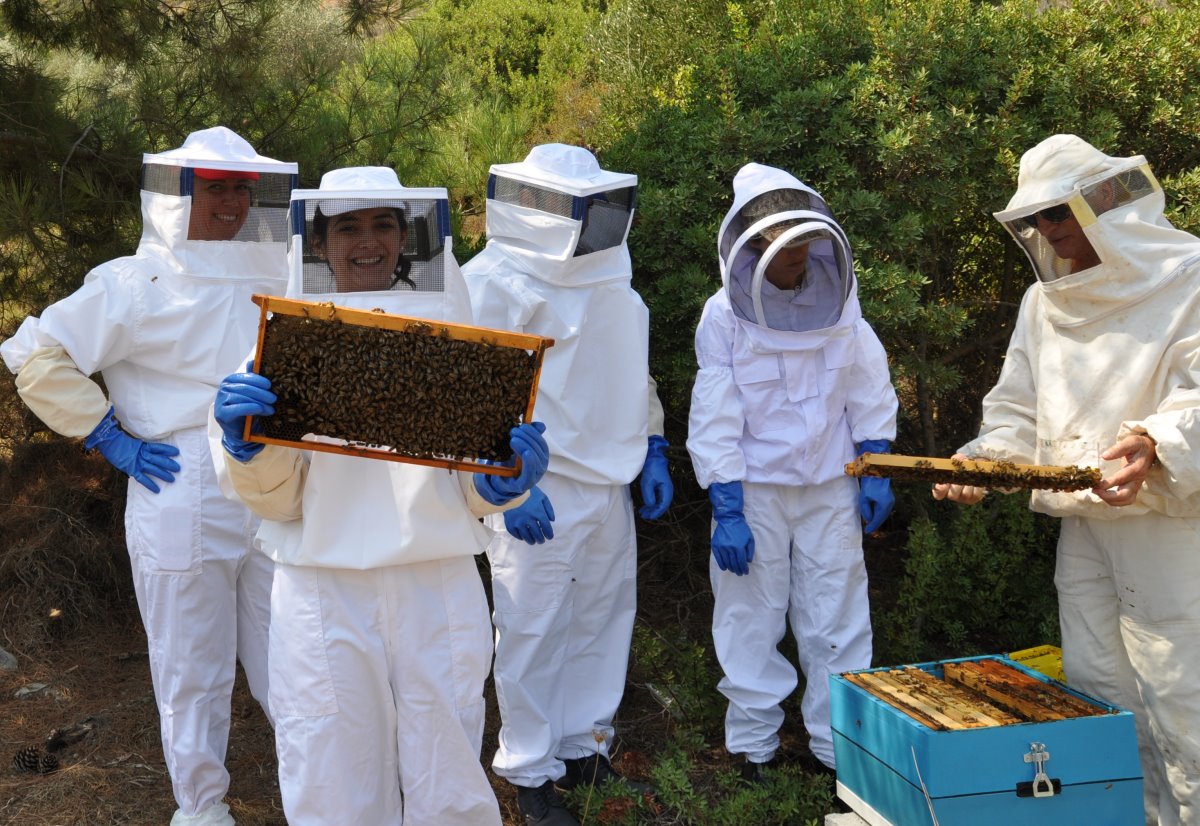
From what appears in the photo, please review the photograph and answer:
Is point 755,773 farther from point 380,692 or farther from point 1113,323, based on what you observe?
point 1113,323

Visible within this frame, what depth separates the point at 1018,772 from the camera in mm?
3143

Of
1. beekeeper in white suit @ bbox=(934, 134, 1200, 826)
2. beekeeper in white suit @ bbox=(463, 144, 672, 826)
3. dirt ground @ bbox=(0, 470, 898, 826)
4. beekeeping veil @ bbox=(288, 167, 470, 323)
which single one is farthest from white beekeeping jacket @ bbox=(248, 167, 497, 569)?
beekeeper in white suit @ bbox=(934, 134, 1200, 826)

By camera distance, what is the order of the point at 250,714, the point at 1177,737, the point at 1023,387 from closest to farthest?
the point at 1177,737
the point at 1023,387
the point at 250,714

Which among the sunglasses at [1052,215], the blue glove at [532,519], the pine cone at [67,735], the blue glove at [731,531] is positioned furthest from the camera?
the pine cone at [67,735]

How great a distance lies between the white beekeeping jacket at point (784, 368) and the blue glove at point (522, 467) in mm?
1183

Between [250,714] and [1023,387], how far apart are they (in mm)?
3802

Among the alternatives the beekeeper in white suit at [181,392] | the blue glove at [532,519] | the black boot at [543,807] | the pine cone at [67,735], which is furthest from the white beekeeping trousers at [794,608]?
the pine cone at [67,735]

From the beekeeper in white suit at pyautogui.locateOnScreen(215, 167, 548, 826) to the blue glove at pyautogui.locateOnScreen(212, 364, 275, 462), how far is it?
0.07m

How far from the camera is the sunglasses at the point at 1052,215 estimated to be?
139 inches

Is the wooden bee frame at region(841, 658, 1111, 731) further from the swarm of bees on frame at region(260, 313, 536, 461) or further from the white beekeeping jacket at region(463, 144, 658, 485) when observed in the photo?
the swarm of bees on frame at region(260, 313, 536, 461)

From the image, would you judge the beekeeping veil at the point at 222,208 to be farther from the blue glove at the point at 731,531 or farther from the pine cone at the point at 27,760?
the pine cone at the point at 27,760

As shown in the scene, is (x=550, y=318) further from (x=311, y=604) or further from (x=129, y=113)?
(x=129, y=113)

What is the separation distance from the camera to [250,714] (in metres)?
5.25

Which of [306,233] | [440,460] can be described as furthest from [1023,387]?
[306,233]
